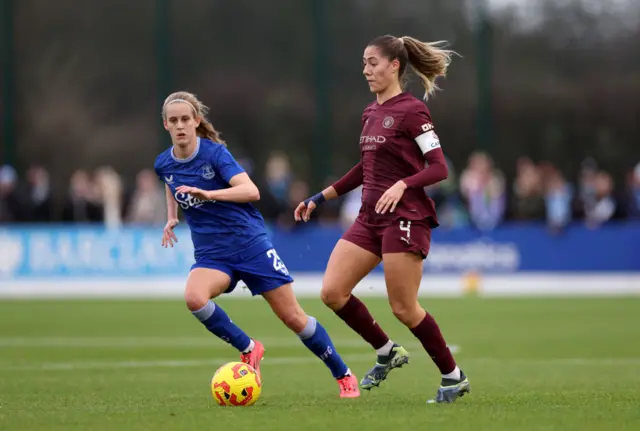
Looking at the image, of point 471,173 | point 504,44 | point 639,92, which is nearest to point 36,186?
point 471,173

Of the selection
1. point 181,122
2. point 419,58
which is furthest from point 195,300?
point 419,58

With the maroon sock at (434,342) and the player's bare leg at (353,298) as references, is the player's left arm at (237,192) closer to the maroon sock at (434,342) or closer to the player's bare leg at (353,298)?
the player's bare leg at (353,298)

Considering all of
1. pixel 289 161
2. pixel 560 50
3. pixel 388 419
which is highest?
pixel 560 50

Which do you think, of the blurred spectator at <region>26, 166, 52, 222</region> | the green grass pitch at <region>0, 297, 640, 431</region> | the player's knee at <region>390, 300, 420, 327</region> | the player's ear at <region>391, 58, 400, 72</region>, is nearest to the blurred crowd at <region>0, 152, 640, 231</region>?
the blurred spectator at <region>26, 166, 52, 222</region>

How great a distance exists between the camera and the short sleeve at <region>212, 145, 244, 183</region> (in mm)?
8945

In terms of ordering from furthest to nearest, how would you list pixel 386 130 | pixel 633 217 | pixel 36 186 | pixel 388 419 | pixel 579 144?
pixel 579 144 → pixel 36 186 → pixel 633 217 → pixel 386 130 → pixel 388 419

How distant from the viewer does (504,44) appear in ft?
93.8

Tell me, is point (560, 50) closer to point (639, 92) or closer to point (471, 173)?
point (639, 92)

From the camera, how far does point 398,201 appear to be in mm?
8445

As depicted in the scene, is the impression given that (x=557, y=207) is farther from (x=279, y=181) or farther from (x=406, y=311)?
(x=406, y=311)

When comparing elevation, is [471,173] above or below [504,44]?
below

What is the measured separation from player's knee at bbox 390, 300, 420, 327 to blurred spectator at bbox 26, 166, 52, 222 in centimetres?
1800

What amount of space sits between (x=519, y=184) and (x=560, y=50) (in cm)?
508

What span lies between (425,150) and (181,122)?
1753mm
